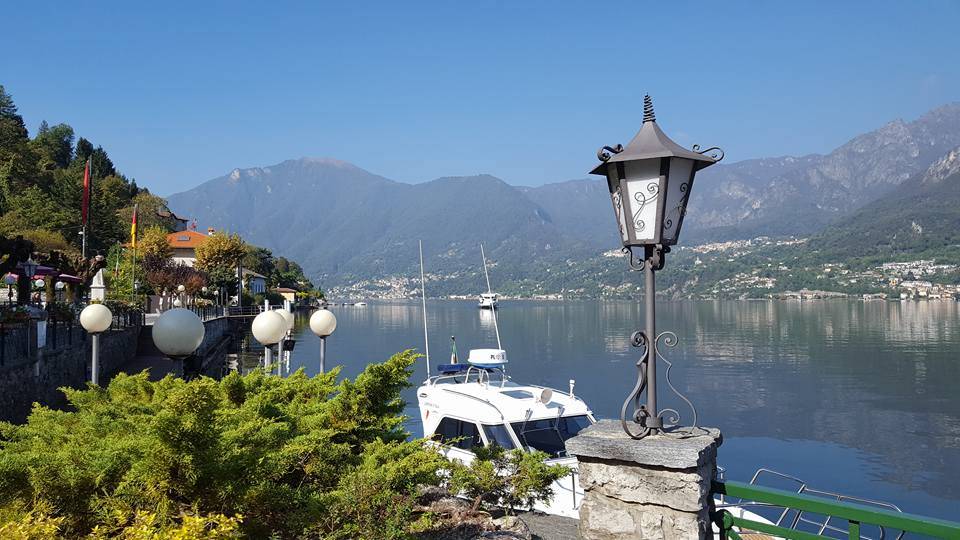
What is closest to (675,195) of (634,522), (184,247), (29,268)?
(634,522)

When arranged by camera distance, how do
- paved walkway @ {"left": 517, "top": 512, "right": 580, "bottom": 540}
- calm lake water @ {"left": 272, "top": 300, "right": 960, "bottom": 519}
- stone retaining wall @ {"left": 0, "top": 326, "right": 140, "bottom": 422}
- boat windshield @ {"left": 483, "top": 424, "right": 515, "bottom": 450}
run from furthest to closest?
calm lake water @ {"left": 272, "top": 300, "right": 960, "bottom": 519} < stone retaining wall @ {"left": 0, "top": 326, "right": 140, "bottom": 422} < boat windshield @ {"left": 483, "top": 424, "right": 515, "bottom": 450} < paved walkway @ {"left": 517, "top": 512, "right": 580, "bottom": 540}

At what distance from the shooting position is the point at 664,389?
1443 inches

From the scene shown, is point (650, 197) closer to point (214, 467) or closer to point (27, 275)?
point (214, 467)

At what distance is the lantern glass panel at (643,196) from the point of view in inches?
187

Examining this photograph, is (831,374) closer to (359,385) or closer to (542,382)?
(542,382)

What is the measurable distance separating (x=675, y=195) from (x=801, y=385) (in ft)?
131

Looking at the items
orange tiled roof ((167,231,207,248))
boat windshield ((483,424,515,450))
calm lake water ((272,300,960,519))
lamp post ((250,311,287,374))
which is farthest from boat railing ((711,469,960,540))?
orange tiled roof ((167,231,207,248))

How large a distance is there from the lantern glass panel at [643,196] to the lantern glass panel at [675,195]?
76 mm

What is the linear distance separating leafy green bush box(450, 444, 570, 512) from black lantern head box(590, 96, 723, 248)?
5154 mm

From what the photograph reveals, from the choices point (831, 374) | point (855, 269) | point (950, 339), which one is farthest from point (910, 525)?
point (855, 269)

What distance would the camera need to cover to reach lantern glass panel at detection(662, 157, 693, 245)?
15.5 ft

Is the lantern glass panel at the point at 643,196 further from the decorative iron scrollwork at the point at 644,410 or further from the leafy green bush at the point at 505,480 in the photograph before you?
the leafy green bush at the point at 505,480

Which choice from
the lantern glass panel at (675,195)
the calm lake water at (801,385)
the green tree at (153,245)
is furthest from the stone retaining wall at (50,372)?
the green tree at (153,245)

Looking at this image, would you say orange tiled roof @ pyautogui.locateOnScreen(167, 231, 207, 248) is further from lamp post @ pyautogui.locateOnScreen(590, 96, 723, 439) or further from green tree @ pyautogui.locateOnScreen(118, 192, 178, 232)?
lamp post @ pyautogui.locateOnScreen(590, 96, 723, 439)
